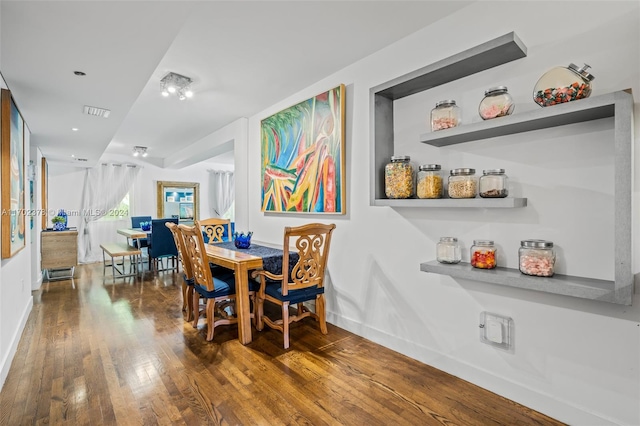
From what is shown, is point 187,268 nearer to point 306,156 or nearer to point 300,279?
point 300,279

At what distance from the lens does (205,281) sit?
9.16ft

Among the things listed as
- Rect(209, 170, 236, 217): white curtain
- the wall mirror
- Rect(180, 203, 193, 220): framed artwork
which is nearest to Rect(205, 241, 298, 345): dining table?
the wall mirror

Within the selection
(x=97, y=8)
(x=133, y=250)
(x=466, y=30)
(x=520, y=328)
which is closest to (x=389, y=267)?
(x=520, y=328)

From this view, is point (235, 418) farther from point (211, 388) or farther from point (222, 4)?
point (222, 4)

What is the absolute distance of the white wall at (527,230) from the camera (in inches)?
61.2

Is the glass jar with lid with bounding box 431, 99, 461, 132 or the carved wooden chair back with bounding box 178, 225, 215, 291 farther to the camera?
the carved wooden chair back with bounding box 178, 225, 215, 291

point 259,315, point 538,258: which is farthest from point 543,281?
point 259,315

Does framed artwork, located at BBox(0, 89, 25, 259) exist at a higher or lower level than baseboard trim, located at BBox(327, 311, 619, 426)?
higher

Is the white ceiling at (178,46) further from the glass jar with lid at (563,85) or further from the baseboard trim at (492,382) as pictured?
the baseboard trim at (492,382)

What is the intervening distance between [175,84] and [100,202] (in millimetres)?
5531

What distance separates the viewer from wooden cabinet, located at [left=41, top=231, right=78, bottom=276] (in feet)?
16.9

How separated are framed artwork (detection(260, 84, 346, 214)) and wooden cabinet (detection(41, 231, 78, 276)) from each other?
377 cm

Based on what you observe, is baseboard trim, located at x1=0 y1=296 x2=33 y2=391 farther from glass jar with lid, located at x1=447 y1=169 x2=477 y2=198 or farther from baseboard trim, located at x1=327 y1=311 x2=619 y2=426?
glass jar with lid, located at x1=447 y1=169 x2=477 y2=198

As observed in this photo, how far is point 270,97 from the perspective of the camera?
3684 millimetres
